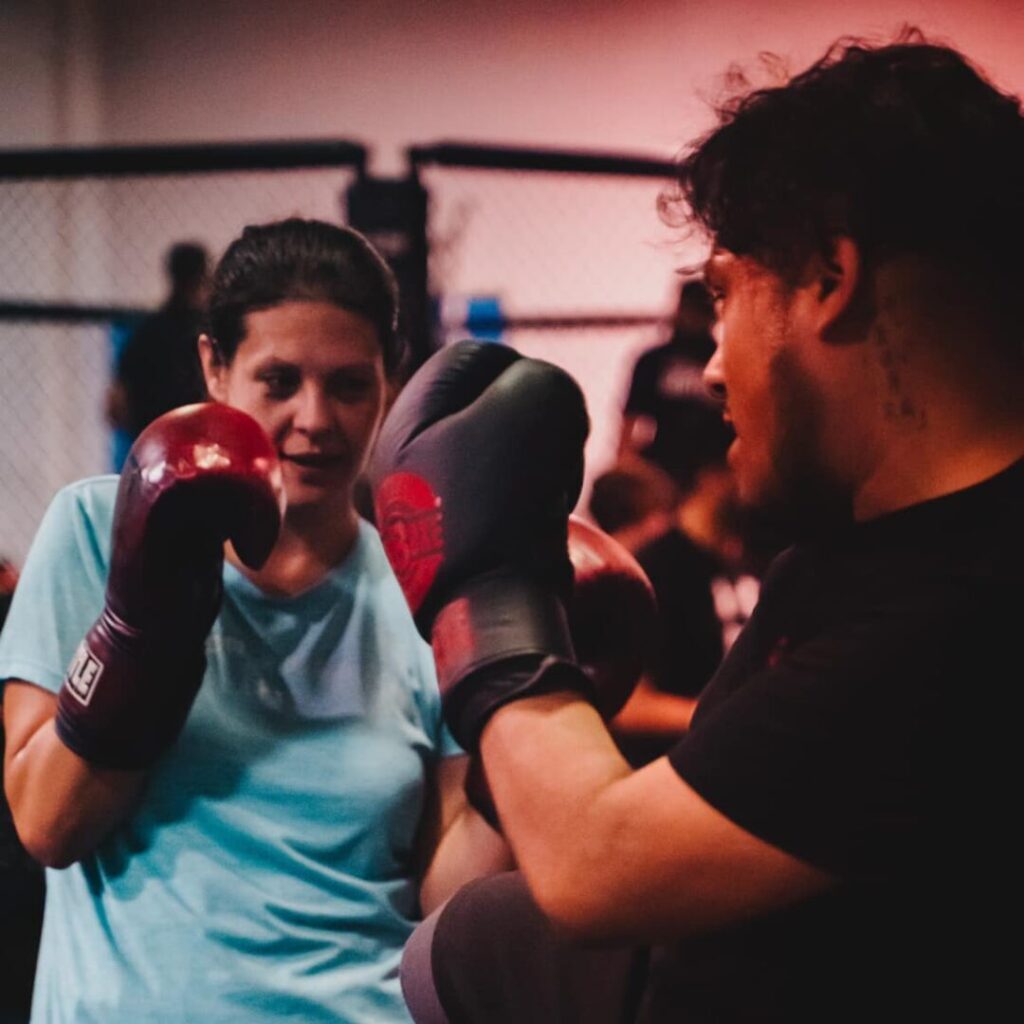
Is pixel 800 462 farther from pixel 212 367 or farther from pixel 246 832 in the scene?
pixel 212 367

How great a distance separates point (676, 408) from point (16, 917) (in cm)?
253

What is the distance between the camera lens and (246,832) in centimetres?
121

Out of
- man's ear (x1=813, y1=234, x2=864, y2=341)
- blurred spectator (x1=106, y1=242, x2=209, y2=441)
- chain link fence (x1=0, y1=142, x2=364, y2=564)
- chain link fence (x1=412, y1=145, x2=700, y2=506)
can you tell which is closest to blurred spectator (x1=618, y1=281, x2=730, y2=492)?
chain link fence (x1=412, y1=145, x2=700, y2=506)

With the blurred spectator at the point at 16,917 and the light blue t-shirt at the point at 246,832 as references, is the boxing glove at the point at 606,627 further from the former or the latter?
the blurred spectator at the point at 16,917

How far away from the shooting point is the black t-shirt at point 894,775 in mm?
761

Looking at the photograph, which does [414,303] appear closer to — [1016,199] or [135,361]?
[135,361]

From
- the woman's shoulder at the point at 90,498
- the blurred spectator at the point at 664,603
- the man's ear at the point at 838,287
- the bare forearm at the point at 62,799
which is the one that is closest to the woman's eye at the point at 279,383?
the woman's shoulder at the point at 90,498

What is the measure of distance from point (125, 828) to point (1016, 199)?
0.91 m

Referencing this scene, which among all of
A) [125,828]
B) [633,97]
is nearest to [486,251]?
[633,97]

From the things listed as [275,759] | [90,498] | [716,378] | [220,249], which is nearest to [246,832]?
[275,759]

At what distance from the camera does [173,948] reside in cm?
117

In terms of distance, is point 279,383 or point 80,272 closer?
point 279,383

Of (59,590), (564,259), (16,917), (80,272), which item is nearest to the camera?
(59,590)

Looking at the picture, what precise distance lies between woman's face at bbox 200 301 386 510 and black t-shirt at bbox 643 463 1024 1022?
665 mm
